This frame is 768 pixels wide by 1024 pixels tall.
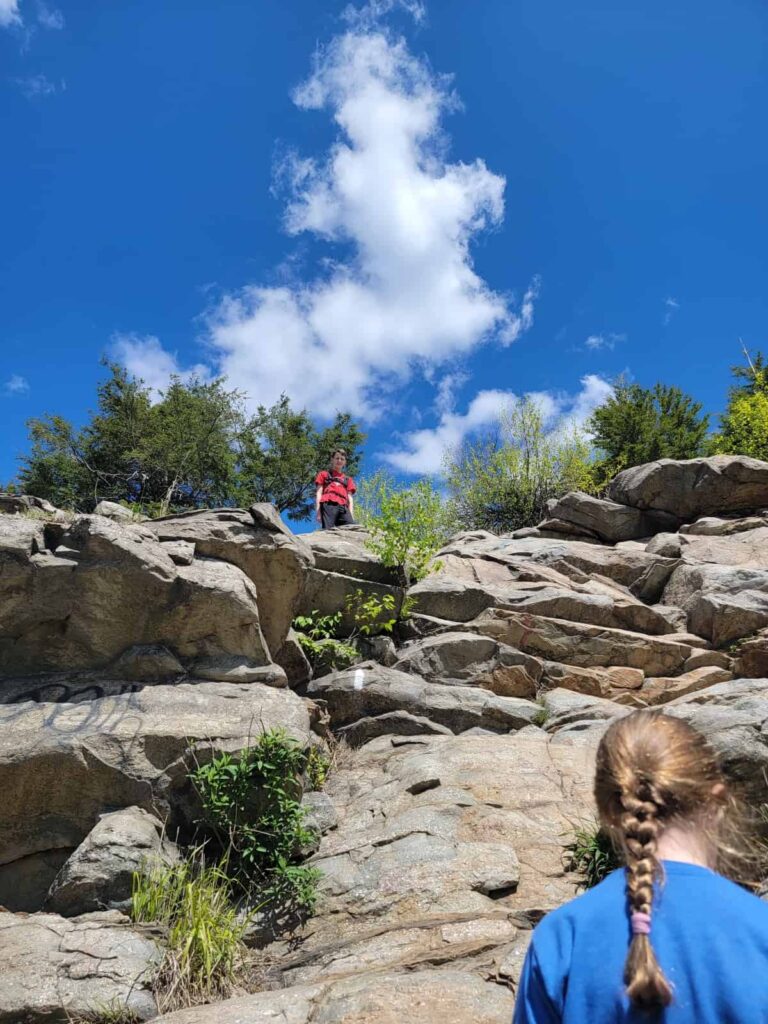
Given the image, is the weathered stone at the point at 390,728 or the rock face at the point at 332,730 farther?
the weathered stone at the point at 390,728

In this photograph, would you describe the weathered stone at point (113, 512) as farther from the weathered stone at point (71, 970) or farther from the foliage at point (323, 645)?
the weathered stone at point (71, 970)

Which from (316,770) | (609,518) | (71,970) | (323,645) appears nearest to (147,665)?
(316,770)

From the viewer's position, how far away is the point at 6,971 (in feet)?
14.6

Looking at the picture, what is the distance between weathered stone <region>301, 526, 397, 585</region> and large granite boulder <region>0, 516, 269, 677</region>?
137 inches

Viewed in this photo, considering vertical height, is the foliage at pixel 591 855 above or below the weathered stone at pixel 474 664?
below

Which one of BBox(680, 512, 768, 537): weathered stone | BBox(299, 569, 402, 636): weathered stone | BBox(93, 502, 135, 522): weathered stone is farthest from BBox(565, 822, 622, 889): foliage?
BBox(680, 512, 768, 537): weathered stone

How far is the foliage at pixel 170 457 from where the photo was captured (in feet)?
86.2

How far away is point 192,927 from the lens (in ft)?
16.1

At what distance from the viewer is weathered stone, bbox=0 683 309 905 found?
6.14 meters

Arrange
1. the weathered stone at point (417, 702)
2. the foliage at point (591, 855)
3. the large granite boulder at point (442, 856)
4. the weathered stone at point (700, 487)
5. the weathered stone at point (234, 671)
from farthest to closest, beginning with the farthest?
→ the weathered stone at point (700, 487), the weathered stone at point (417, 702), the weathered stone at point (234, 671), the foliage at point (591, 855), the large granite boulder at point (442, 856)

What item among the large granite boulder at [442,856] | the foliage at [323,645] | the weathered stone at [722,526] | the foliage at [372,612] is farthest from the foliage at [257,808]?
the weathered stone at [722,526]

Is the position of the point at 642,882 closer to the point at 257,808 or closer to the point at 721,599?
the point at 257,808

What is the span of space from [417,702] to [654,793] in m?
7.82

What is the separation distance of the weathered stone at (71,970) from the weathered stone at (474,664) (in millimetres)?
5731
